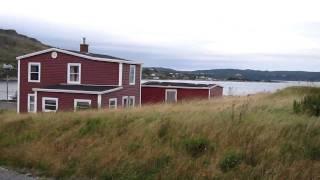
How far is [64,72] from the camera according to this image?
129ft

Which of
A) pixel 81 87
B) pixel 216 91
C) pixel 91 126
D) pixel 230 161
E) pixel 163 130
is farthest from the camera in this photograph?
pixel 216 91

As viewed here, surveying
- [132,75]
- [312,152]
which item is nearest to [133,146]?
[312,152]

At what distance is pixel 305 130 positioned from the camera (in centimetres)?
1256

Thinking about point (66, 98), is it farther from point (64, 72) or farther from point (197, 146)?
point (197, 146)

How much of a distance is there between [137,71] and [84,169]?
98.7ft

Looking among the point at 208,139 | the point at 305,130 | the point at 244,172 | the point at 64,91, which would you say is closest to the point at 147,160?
the point at 208,139

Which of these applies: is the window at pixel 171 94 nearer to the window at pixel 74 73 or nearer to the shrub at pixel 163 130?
the window at pixel 74 73

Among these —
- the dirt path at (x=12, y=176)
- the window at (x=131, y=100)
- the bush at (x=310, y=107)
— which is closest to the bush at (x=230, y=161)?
the bush at (x=310, y=107)

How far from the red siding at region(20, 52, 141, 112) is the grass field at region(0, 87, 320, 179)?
2021 cm

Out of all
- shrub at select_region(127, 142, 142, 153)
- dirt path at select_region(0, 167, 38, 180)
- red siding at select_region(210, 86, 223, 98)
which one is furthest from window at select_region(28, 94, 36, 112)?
shrub at select_region(127, 142, 142, 153)

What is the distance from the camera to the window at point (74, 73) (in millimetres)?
39269

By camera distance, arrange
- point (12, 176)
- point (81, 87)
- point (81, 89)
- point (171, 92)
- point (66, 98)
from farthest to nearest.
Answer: point (171, 92), point (81, 87), point (66, 98), point (81, 89), point (12, 176)

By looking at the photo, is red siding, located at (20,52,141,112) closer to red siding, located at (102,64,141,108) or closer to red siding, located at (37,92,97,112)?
red siding, located at (102,64,141,108)

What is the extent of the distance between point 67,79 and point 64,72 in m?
0.56
